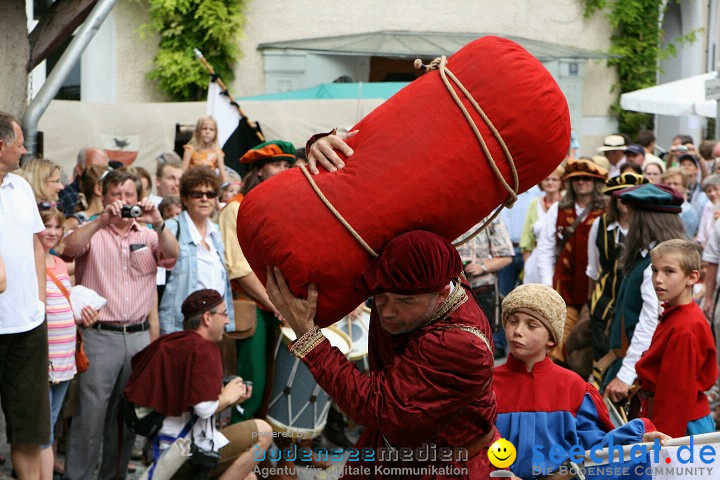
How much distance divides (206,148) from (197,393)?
4849 millimetres

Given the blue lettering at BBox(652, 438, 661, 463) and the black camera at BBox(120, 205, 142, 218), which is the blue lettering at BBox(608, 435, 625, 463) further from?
the black camera at BBox(120, 205, 142, 218)

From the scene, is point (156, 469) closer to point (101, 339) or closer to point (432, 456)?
point (101, 339)

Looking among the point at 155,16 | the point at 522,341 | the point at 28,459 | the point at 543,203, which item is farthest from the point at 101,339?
the point at 155,16

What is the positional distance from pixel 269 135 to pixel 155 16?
12.4 feet

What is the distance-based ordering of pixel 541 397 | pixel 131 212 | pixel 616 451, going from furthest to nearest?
pixel 131 212 < pixel 541 397 < pixel 616 451

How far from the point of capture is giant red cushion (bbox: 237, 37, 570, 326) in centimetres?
299

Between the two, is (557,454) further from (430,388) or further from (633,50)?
(633,50)

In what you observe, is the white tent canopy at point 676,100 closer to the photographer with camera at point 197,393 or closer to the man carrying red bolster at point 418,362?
the photographer with camera at point 197,393

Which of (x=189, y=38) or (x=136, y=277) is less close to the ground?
(x=189, y=38)

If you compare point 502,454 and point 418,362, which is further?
point 502,454

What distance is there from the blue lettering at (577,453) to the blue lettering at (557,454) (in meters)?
0.03

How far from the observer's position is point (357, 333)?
6.78 m

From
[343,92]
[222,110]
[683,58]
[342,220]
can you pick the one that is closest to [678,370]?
[342,220]

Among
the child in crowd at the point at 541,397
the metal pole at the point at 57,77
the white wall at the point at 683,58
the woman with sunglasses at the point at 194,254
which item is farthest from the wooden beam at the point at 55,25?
the white wall at the point at 683,58
